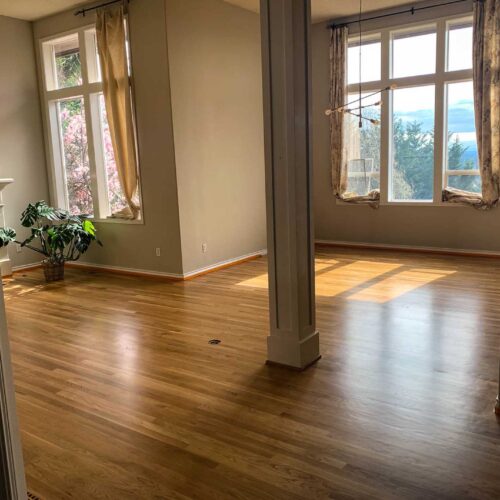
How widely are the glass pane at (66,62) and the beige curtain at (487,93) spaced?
16.6 ft

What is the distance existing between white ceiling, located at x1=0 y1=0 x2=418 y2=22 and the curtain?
1.29 feet

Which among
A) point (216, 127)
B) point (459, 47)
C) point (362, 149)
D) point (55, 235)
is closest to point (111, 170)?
point (55, 235)

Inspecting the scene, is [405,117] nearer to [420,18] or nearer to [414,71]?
[414,71]

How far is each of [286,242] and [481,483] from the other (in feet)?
5.64

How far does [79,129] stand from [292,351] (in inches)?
197

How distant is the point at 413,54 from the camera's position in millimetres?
7230

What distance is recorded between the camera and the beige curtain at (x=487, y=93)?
646 centimetres

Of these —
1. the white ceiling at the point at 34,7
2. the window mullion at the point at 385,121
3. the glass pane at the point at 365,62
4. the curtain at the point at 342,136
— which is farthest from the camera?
the curtain at the point at 342,136

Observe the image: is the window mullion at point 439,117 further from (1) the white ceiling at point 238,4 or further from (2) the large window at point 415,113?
(1) the white ceiling at point 238,4

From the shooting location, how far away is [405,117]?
7414 mm

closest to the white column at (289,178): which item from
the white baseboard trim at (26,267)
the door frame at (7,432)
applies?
the door frame at (7,432)

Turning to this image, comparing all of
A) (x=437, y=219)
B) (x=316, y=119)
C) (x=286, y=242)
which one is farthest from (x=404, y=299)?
(x=316, y=119)

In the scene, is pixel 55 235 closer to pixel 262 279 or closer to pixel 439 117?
pixel 262 279

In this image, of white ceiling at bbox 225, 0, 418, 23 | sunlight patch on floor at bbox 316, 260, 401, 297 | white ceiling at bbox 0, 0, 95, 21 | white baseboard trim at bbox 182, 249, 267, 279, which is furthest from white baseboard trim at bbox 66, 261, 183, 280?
white ceiling at bbox 225, 0, 418, 23
